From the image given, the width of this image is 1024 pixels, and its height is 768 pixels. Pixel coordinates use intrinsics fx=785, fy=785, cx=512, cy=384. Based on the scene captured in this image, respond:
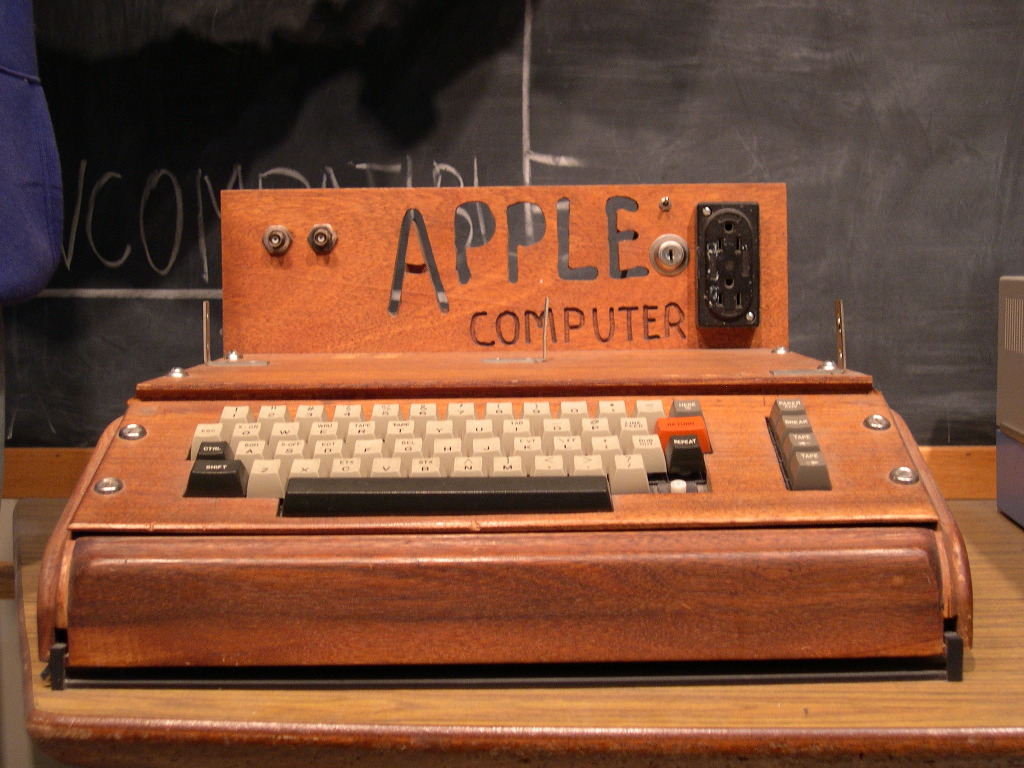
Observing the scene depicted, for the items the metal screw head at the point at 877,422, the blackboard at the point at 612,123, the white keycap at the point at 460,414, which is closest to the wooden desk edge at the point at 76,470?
the blackboard at the point at 612,123

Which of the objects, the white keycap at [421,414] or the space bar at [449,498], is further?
the white keycap at [421,414]

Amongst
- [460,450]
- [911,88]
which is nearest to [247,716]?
[460,450]

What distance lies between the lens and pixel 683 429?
74 cm

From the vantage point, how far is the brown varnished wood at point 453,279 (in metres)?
1.09

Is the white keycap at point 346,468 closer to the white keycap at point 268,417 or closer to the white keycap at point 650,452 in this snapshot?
the white keycap at point 268,417

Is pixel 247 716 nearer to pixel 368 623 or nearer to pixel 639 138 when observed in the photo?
pixel 368 623

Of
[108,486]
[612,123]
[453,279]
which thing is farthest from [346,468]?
[612,123]

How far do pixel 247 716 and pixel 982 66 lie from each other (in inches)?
61.8

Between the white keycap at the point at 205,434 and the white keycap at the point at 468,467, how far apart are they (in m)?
0.23

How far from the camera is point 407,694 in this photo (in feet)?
2.00

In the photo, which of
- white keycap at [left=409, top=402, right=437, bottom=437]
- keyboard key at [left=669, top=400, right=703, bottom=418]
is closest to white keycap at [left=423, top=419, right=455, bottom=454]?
white keycap at [left=409, top=402, right=437, bottom=437]

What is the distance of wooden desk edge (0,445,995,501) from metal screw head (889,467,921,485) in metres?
0.83

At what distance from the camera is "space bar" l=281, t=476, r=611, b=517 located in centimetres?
66

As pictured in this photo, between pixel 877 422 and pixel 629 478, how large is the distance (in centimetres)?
26
